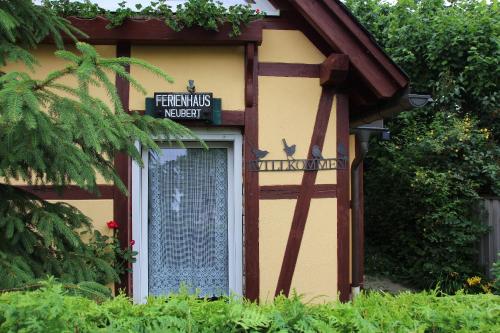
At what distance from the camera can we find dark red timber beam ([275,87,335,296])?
463 centimetres

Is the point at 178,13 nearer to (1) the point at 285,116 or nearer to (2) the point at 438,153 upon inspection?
(1) the point at 285,116

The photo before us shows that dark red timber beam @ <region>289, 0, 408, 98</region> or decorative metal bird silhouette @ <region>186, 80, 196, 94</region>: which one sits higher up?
dark red timber beam @ <region>289, 0, 408, 98</region>

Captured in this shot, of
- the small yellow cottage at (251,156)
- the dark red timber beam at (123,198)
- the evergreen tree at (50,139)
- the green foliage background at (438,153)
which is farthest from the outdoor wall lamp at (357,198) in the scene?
the evergreen tree at (50,139)

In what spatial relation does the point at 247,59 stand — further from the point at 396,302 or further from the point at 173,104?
the point at 396,302

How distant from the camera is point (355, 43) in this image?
4539 millimetres

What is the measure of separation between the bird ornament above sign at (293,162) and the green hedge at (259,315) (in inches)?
104

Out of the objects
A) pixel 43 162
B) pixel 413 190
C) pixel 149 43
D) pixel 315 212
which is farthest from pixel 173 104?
pixel 413 190

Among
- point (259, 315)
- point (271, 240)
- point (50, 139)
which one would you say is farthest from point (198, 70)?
point (259, 315)

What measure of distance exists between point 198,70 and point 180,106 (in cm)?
42

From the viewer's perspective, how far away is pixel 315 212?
15.5 feet

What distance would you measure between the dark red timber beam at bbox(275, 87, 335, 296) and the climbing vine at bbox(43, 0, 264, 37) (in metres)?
1.12

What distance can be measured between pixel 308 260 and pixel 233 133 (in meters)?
1.46

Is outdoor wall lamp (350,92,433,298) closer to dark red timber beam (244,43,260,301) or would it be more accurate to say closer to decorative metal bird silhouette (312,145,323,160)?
decorative metal bird silhouette (312,145,323,160)

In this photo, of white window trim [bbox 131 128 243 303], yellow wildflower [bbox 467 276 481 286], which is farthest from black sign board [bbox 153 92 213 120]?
yellow wildflower [bbox 467 276 481 286]
